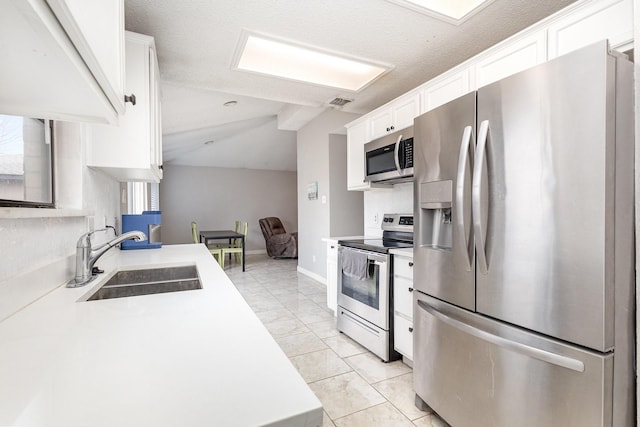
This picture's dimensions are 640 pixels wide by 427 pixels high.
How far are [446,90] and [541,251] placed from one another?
1.39 meters

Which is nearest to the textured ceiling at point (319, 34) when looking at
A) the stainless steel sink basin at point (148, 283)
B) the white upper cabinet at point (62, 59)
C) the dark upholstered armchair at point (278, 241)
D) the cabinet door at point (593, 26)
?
the cabinet door at point (593, 26)

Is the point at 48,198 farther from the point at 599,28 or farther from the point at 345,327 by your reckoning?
the point at 599,28

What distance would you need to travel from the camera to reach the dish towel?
249 cm

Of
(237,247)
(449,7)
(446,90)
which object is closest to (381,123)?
(446,90)

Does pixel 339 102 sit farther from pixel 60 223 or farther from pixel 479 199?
pixel 60 223

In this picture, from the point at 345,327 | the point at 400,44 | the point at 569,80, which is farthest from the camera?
the point at 345,327

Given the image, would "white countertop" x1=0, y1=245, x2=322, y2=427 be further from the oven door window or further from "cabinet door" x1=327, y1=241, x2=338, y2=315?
"cabinet door" x1=327, y1=241, x2=338, y2=315

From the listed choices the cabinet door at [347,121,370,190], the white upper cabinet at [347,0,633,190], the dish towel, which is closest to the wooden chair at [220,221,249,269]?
the cabinet door at [347,121,370,190]

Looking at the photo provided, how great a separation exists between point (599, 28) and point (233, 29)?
204 cm

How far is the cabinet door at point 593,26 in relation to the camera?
1.27 meters

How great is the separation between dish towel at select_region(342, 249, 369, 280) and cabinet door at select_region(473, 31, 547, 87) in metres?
1.51

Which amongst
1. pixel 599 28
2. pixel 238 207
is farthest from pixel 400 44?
pixel 238 207

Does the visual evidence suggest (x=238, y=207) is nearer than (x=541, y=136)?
No

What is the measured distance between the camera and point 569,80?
3.59 ft
